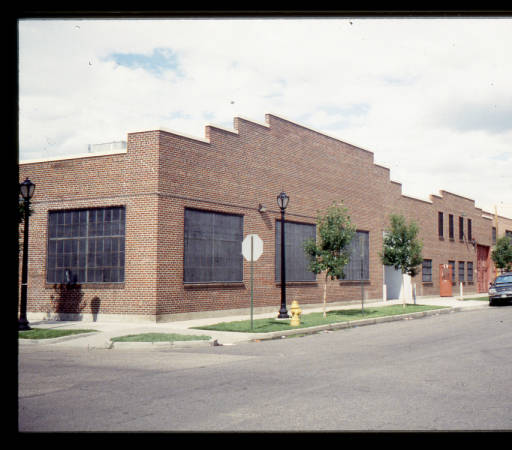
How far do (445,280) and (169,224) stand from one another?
30.2 m

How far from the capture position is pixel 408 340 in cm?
1599

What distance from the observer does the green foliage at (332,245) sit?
24.8 m

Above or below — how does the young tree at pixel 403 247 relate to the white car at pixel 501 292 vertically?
above

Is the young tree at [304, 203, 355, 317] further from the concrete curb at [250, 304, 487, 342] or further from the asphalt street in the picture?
the asphalt street

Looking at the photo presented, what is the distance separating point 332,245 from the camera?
2498 centimetres

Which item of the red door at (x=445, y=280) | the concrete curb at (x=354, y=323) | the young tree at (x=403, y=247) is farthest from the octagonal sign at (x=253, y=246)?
the red door at (x=445, y=280)

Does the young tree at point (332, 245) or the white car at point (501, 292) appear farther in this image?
the white car at point (501, 292)

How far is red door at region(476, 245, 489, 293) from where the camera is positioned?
56.2 m

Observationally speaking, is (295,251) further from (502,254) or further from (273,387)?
(502,254)

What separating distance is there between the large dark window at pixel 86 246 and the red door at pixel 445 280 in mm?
30819

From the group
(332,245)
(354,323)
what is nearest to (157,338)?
(354,323)

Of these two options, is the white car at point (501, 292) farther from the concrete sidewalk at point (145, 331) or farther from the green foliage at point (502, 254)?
the green foliage at point (502, 254)
